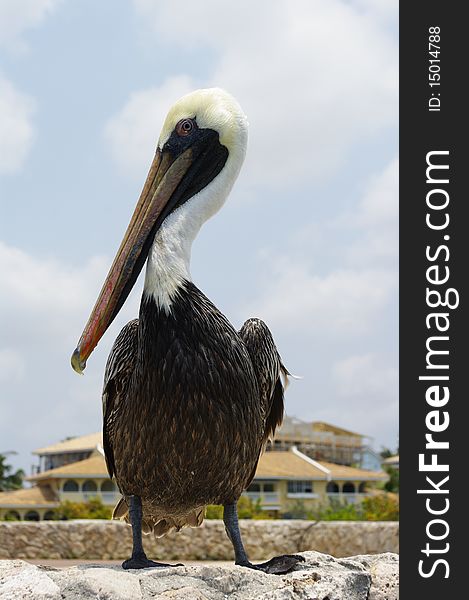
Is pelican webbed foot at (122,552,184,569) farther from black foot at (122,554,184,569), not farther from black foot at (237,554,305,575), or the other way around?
black foot at (237,554,305,575)

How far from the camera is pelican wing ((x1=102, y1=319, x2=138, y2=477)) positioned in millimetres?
4676

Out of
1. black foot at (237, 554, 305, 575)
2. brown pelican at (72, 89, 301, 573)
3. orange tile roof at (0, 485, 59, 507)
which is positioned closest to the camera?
brown pelican at (72, 89, 301, 573)

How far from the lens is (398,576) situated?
15.0ft

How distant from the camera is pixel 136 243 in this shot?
4566mm

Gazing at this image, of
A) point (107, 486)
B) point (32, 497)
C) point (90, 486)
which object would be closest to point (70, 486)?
point (90, 486)

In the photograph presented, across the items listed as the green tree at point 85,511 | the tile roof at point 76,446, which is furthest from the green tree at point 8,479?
the green tree at point 85,511

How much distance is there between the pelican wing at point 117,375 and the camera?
4.68 m

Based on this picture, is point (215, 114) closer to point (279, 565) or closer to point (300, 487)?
point (279, 565)

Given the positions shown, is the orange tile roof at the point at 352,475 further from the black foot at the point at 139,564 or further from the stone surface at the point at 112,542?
the black foot at the point at 139,564

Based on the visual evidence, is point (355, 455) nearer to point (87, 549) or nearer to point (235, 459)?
point (87, 549)

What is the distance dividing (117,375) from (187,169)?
119cm

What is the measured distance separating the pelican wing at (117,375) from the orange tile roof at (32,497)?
29.3 m

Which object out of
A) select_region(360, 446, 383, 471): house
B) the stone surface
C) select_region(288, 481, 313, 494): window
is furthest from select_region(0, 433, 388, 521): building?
the stone surface

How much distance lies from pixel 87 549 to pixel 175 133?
10651 millimetres
